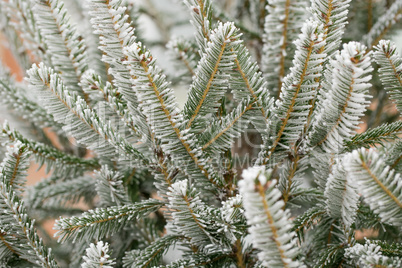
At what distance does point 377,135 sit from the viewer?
0.35 metres

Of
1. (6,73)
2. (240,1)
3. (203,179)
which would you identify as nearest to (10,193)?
(203,179)

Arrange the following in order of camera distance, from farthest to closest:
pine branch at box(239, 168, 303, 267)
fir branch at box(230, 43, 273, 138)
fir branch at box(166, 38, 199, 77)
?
fir branch at box(166, 38, 199, 77) → fir branch at box(230, 43, 273, 138) → pine branch at box(239, 168, 303, 267)

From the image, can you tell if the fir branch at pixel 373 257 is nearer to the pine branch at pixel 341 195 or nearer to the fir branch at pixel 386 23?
the pine branch at pixel 341 195

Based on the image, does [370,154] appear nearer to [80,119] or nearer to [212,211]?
[212,211]

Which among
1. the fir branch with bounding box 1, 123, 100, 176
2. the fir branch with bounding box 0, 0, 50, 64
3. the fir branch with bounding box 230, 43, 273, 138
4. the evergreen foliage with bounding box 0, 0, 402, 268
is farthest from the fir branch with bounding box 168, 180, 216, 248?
the fir branch with bounding box 0, 0, 50, 64

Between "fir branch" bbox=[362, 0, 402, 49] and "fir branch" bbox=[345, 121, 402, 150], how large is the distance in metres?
0.20

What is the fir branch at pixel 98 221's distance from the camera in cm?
33

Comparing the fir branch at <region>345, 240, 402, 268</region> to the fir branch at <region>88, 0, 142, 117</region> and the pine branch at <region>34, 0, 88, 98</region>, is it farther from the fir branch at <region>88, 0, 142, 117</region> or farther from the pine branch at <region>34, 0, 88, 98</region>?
the pine branch at <region>34, 0, 88, 98</region>

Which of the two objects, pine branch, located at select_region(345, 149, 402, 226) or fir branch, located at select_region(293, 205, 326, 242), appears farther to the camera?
fir branch, located at select_region(293, 205, 326, 242)

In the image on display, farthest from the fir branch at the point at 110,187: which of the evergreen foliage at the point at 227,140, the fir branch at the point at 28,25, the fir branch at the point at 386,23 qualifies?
the fir branch at the point at 386,23

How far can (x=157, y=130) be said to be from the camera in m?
0.33

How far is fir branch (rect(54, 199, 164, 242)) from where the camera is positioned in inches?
13.1

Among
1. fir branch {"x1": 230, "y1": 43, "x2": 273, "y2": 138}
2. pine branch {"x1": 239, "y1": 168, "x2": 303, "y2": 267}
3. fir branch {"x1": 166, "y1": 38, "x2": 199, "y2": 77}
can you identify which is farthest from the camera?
fir branch {"x1": 166, "y1": 38, "x2": 199, "y2": 77}

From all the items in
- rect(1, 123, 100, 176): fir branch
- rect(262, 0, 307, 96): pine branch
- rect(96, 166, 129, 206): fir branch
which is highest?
rect(262, 0, 307, 96): pine branch
